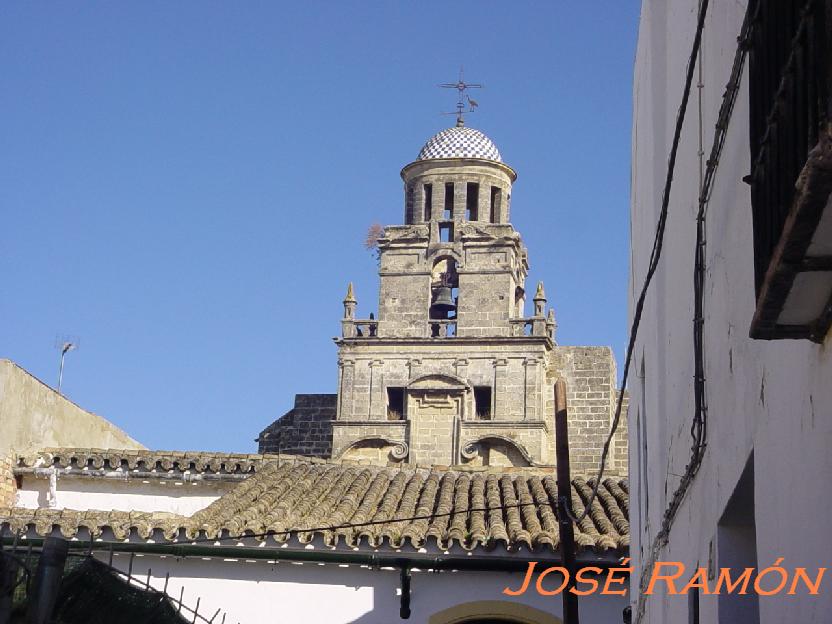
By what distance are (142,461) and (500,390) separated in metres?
26.2

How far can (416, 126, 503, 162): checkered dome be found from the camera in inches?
1789

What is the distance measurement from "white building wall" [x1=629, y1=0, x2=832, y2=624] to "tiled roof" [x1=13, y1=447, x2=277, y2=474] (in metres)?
7.18

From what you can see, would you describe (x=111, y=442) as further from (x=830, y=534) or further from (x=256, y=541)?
(x=830, y=534)

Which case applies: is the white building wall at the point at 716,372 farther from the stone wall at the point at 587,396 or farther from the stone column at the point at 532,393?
the stone wall at the point at 587,396

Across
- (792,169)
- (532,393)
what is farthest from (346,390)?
(792,169)

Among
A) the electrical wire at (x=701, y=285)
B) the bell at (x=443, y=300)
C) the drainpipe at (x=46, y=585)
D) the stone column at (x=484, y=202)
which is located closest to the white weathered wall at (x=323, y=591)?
the electrical wire at (x=701, y=285)

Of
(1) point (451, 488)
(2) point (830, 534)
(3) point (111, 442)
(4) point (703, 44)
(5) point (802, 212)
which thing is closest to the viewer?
(5) point (802, 212)

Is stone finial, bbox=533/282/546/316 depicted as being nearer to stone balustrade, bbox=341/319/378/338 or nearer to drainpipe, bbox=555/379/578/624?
stone balustrade, bbox=341/319/378/338

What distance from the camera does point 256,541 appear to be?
44.1 ft

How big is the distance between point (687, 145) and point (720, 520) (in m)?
2.37

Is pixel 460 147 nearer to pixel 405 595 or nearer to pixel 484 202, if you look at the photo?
pixel 484 202

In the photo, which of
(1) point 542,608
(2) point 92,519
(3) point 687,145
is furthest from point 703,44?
(2) point 92,519

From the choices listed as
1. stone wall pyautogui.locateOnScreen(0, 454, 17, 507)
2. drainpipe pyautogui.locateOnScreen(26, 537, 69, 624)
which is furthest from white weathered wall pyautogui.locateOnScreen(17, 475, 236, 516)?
drainpipe pyautogui.locateOnScreen(26, 537, 69, 624)

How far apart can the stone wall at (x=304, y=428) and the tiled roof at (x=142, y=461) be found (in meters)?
26.8
